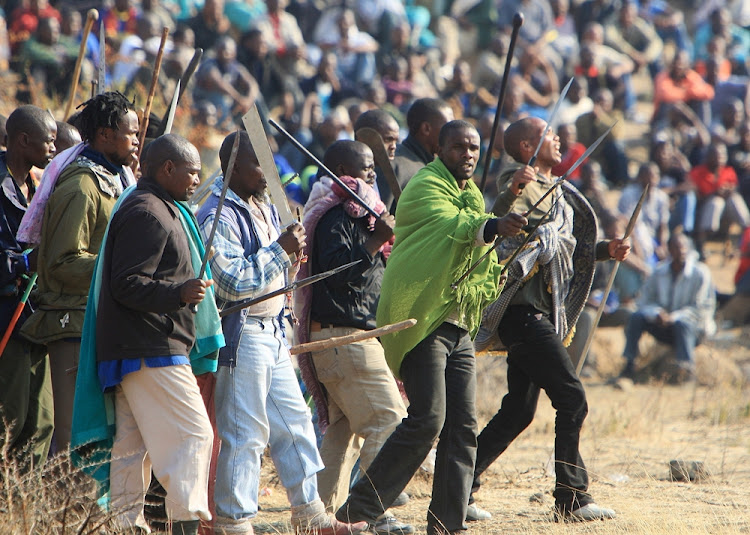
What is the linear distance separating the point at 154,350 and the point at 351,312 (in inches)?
56.8

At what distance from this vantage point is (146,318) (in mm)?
4234

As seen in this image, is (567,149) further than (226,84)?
Yes

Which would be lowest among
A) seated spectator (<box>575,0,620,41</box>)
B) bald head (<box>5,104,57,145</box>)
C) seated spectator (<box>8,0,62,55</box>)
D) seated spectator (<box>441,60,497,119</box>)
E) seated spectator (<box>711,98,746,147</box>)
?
seated spectator (<box>711,98,746,147</box>)

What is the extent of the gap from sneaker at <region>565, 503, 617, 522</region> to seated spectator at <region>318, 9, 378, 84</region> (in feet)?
35.0

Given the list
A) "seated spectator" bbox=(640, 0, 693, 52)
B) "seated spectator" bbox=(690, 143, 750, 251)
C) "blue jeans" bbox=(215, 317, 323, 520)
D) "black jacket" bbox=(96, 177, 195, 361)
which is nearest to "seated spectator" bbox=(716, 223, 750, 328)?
"seated spectator" bbox=(690, 143, 750, 251)

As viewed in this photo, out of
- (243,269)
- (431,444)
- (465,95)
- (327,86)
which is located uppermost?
(327,86)

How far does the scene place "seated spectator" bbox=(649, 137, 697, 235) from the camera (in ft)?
47.4

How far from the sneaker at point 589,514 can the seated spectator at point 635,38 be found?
48.4ft

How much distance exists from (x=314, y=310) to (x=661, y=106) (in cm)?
1277

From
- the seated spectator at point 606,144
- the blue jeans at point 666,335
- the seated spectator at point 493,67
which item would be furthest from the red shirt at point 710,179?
the blue jeans at point 666,335

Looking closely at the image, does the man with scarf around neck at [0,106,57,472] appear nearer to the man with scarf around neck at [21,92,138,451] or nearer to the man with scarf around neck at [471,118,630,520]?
the man with scarf around neck at [21,92,138,451]

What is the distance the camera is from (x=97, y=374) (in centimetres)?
430

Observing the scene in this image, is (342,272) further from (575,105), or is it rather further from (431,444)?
(575,105)

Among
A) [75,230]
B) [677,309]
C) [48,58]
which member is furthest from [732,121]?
[75,230]
